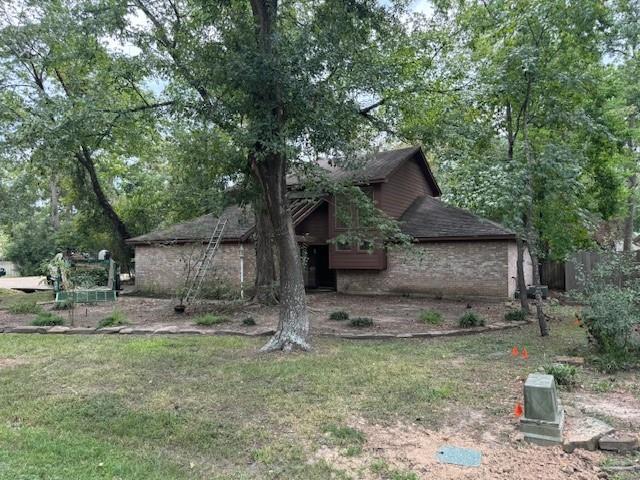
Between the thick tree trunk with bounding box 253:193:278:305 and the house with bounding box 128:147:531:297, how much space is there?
2.85 feet

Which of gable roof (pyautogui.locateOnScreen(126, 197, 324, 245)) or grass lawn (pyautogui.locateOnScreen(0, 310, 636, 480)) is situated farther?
gable roof (pyautogui.locateOnScreen(126, 197, 324, 245))

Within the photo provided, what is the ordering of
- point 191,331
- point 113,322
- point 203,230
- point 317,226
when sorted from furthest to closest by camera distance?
1. point 317,226
2. point 203,230
3. point 113,322
4. point 191,331

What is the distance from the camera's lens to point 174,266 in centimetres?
1880

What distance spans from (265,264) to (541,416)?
1077 centimetres

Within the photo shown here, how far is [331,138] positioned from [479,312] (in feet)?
26.1

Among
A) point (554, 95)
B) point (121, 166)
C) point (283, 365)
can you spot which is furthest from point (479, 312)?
point (121, 166)

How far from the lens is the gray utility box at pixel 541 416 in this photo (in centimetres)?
399

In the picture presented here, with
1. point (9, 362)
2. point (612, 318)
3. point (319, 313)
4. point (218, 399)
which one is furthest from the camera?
point (319, 313)

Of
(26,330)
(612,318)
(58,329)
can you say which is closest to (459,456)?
(612,318)

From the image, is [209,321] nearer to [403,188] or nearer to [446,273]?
[446,273]

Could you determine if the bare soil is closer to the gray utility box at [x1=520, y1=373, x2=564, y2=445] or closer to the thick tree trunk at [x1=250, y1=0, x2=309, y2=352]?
the thick tree trunk at [x1=250, y1=0, x2=309, y2=352]

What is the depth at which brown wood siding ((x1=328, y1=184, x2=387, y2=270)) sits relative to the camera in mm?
17125

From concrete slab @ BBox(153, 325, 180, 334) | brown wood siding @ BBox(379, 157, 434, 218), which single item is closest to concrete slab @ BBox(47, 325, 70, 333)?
concrete slab @ BBox(153, 325, 180, 334)

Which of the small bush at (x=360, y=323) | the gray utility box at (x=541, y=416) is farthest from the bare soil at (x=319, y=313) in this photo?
the gray utility box at (x=541, y=416)
